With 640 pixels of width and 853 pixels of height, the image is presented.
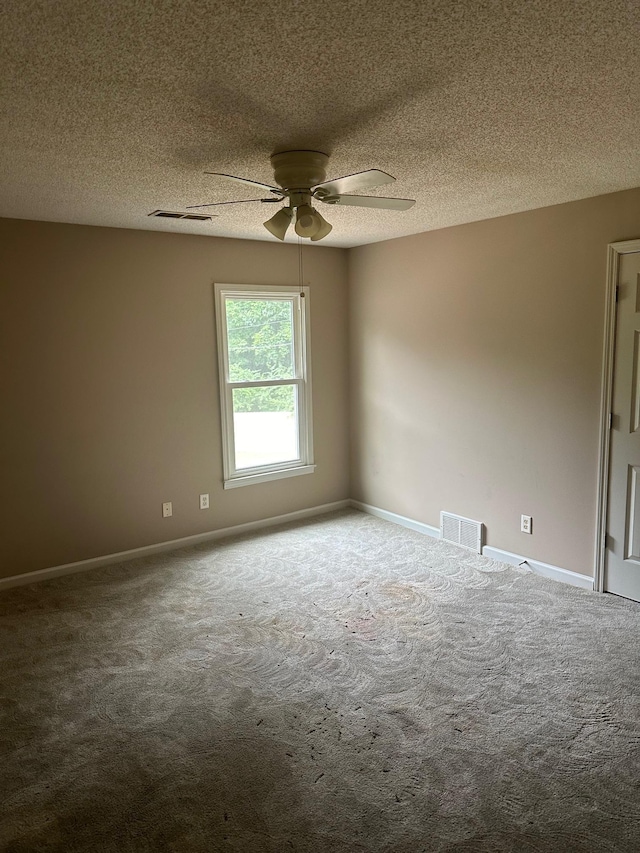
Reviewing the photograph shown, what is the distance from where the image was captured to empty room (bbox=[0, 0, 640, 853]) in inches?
74.7

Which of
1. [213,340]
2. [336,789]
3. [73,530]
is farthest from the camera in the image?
[213,340]

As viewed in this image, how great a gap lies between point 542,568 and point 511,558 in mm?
246

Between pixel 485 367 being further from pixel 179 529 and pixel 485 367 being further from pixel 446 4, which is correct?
pixel 446 4

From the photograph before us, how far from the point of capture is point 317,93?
194 cm

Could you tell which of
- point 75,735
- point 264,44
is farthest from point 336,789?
→ point 264,44

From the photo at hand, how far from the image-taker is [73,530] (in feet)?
14.1

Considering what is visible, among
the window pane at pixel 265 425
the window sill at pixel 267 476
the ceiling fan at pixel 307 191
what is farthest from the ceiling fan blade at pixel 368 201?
the window sill at pixel 267 476

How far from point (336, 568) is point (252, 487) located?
1216 mm

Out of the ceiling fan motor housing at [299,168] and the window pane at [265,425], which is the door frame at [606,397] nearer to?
the ceiling fan motor housing at [299,168]

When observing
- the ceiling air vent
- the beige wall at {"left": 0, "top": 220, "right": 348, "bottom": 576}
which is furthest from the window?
the ceiling air vent

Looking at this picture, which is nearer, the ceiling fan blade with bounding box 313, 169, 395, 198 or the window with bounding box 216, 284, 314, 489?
the ceiling fan blade with bounding box 313, 169, 395, 198

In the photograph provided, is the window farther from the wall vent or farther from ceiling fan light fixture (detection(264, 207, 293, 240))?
ceiling fan light fixture (detection(264, 207, 293, 240))

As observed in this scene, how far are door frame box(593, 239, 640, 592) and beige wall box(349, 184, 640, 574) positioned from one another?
5 cm

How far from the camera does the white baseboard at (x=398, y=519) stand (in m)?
4.98
